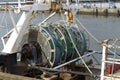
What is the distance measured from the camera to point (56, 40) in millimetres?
10977

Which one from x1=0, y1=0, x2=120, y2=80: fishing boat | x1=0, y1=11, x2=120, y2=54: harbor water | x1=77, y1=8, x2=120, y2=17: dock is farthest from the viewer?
x1=77, y1=8, x2=120, y2=17: dock

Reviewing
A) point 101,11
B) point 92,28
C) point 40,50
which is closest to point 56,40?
point 40,50

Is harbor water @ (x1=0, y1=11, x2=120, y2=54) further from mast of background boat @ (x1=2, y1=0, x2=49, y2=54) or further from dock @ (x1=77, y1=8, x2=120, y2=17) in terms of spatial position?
dock @ (x1=77, y1=8, x2=120, y2=17)

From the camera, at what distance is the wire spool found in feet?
35.4

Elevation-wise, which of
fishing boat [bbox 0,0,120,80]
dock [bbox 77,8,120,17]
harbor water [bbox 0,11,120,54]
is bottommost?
dock [bbox 77,8,120,17]

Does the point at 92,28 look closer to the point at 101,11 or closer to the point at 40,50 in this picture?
the point at 101,11

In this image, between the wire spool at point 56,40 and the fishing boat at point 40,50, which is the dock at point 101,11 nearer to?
the wire spool at point 56,40

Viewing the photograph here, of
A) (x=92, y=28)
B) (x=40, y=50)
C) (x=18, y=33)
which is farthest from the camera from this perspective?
(x=92, y=28)

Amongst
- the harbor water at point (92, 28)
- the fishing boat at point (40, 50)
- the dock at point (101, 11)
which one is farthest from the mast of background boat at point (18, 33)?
the dock at point (101, 11)

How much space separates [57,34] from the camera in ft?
36.6

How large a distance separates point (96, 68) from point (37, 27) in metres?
2.60

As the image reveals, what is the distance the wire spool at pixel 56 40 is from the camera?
35.4 feet

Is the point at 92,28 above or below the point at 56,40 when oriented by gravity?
below

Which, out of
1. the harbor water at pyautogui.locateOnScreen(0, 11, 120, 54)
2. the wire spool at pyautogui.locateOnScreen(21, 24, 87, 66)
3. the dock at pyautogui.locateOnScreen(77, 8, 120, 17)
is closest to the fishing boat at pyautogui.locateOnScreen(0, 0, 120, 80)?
the wire spool at pyautogui.locateOnScreen(21, 24, 87, 66)
